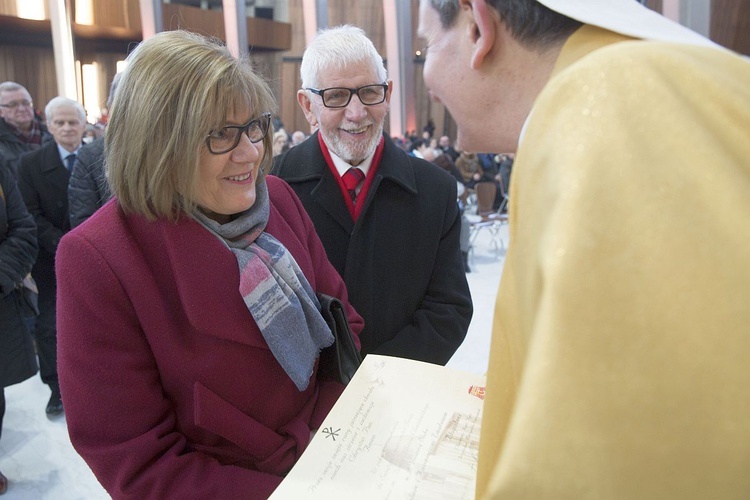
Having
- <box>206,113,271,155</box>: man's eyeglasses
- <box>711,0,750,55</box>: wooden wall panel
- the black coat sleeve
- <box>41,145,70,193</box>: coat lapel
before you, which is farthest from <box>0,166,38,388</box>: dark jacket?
<box>711,0,750,55</box>: wooden wall panel

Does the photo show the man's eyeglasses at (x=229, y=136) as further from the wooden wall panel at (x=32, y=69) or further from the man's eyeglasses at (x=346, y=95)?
the wooden wall panel at (x=32, y=69)

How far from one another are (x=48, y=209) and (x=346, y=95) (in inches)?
104

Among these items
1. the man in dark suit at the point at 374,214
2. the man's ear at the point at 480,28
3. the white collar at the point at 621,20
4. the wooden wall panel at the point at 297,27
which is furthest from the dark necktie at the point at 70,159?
the wooden wall panel at the point at 297,27

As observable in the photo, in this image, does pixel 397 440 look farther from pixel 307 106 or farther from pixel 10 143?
pixel 10 143

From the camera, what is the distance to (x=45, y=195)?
142 inches

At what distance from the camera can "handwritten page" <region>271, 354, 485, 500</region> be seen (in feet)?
3.03

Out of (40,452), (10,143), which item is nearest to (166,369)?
(40,452)

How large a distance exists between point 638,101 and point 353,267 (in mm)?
1357

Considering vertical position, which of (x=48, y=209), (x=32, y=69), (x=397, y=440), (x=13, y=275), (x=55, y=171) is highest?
(x=32, y=69)

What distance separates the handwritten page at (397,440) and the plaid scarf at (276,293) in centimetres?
18

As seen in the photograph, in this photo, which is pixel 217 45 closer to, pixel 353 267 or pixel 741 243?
pixel 353 267

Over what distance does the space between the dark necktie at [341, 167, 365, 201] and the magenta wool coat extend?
0.74 metres

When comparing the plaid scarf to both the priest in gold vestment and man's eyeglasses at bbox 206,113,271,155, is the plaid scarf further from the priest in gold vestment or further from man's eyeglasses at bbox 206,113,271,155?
the priest in gold vestment

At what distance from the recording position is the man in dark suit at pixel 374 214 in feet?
6.09
